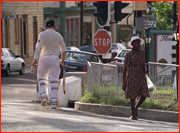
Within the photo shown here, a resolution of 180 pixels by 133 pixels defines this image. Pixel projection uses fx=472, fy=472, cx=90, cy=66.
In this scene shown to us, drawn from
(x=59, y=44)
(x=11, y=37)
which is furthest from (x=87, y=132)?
(x=11, y=37)

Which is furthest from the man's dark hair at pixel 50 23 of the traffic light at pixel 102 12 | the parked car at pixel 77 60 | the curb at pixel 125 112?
the parked car at pixel 77 60

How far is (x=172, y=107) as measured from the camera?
10133 millimetres

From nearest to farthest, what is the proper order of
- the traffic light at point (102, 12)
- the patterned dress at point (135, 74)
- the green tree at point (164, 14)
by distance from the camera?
the patterned dress at point (135, 74)
the traffic light at point (102, 12)
the green tree at point (164, 14)

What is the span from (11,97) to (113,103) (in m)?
4.47

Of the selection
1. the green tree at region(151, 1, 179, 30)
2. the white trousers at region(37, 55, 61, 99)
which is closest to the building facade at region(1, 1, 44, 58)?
the green tree at region(151, 1, 179, 30)

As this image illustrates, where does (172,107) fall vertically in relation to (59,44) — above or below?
below

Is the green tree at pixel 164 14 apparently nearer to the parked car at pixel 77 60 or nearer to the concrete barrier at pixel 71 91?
the parked car at pixel 77 60

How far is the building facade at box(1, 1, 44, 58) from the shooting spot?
3544 centimetres

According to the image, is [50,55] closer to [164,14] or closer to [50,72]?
[50,72]

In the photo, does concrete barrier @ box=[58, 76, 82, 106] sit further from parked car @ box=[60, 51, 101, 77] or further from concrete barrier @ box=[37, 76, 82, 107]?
parked car @ box=[60, 51, 101, 77]

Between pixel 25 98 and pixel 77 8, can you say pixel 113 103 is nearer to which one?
pixel 25 98

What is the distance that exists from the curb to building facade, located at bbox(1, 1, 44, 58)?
23.9 meters

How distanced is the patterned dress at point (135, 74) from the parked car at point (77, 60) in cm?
1041

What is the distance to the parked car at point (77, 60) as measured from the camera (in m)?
19.5
